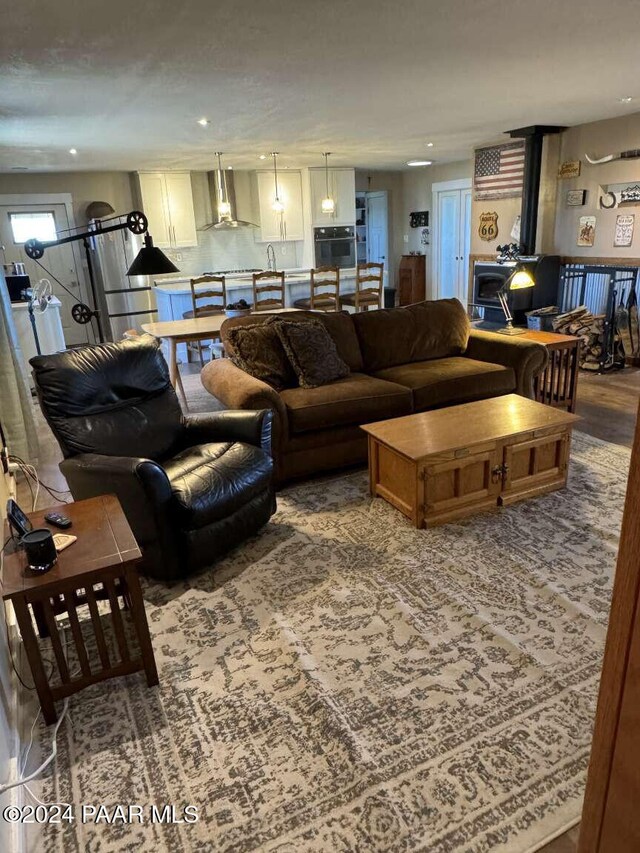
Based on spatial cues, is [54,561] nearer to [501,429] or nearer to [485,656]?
[485,656]

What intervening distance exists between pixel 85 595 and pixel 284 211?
7720 mm

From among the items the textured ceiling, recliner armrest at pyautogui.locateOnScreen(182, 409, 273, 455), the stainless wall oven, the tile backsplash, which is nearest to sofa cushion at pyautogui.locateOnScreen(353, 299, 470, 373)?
recliner armrest at pyautogui.locateOnScreen(182, 409, 273, 455)

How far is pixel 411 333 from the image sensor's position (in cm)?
421

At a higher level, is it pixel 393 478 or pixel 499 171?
pixel 499 171

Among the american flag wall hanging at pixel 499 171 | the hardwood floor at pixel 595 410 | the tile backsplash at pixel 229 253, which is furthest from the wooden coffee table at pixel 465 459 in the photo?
the tile backsplash at pixel 229 253

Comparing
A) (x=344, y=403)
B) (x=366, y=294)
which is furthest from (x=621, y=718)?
(x=366, y=294)

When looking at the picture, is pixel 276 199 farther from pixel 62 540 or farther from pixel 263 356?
pixel 62 540

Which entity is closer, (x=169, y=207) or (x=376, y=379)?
(x=376, y=379)

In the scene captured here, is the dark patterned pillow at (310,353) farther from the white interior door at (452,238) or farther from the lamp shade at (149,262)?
the white interior door at (452,238)

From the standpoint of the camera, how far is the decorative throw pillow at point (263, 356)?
363 centimetres

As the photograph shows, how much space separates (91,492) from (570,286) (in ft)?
18.4

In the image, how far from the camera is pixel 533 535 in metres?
2.79

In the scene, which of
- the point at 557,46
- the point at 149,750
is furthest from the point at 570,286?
the point at 149,750

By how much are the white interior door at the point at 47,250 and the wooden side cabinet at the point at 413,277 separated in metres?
5.15
